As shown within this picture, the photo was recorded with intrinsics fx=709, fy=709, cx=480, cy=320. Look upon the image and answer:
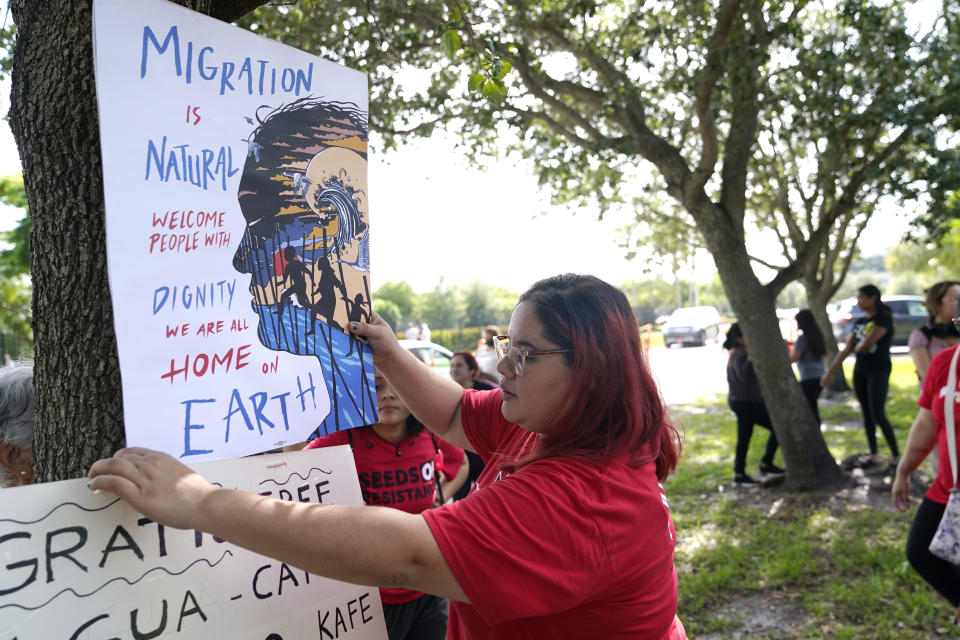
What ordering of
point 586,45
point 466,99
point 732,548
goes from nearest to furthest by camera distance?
point 732,548 < point 586,45 < point 466,99

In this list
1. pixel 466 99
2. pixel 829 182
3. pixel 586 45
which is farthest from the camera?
pixel 829 182

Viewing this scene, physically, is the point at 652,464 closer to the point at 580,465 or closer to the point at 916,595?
the point at 580,465

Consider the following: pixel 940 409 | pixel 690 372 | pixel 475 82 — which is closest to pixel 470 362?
pixel 940 409

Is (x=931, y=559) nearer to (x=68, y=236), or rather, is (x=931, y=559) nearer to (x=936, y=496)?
(x=936, y=496)

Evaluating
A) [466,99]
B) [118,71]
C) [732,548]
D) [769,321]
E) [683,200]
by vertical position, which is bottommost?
[732,548]

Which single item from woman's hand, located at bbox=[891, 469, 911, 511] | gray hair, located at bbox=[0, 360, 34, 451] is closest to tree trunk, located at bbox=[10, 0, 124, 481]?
gray hair, located at bbox=[0, 360, 34, 451]

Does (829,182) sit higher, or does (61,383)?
(829,182)

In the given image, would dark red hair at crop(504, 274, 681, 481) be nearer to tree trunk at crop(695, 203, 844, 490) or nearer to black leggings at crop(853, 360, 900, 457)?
tree trunk at crop(695, 203, 844, 490)

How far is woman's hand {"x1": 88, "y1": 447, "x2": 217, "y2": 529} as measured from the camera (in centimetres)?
122

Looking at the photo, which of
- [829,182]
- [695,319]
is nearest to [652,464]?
[829,182]

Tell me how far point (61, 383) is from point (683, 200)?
5998mm

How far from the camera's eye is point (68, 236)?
1585 millimetres

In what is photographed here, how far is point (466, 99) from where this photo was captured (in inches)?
276

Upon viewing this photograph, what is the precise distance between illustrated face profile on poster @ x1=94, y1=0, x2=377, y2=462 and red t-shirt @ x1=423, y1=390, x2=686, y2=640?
0.60 meters
